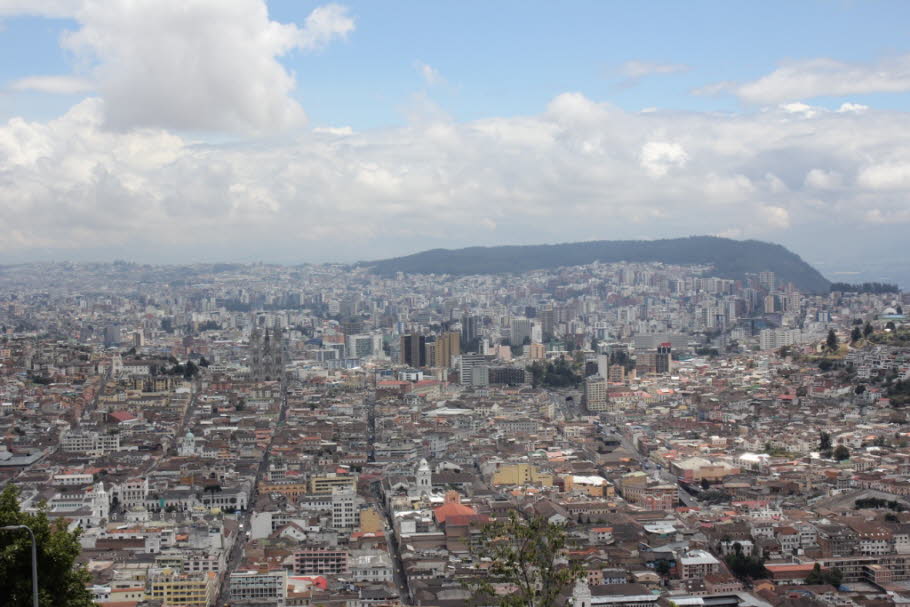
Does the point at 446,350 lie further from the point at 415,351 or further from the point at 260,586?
the point at 260,586

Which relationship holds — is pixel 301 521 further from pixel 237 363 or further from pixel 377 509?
pixel 237 363

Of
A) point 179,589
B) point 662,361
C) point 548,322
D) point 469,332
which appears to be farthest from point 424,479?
point 548,322

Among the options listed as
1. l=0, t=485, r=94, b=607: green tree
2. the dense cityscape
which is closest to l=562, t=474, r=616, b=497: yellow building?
the dense cityscape

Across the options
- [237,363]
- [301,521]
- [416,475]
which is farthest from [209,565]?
[237,363]

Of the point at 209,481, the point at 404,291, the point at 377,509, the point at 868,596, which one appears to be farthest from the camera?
the point at 404,291

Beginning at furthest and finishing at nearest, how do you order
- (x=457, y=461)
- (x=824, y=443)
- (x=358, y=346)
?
(x=358, y=346) → (x=824, y=443) → (x=457, y=461)

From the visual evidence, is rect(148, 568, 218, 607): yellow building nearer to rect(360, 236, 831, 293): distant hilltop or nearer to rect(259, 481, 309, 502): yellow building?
rect(259, 481, 309, 502): yellow building

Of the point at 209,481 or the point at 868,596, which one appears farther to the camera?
the point at 209,481
